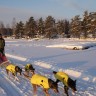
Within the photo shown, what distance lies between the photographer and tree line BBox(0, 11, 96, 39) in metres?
69.0

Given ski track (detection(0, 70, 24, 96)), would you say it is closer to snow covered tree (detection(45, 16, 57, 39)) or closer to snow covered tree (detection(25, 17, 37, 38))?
snow covered tree (detection(45, 16, 57, 39))

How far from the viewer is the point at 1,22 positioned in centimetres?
14812

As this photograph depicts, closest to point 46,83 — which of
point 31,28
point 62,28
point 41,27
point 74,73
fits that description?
point 74,73

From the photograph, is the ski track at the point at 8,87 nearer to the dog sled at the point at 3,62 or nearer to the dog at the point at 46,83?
the dog at the point at 46,83

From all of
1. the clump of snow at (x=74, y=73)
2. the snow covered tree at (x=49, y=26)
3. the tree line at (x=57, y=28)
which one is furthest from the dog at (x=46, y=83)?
the snow covered tree at (x=49, y=26)

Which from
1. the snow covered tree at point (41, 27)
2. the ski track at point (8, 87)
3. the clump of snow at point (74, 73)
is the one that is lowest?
the clump of snow at point (74, 73)

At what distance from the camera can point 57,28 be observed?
9381 centimetres

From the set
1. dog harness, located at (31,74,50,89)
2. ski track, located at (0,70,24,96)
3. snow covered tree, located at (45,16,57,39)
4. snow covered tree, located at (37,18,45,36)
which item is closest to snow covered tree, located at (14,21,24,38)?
snow covered tree, located at (37,18,45,36)

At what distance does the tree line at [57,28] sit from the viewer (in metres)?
69.0

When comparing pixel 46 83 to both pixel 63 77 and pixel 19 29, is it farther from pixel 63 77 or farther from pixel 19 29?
pixel 19 29

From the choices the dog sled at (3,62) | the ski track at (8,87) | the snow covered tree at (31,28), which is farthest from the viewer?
the snow covered tree at (31,28)

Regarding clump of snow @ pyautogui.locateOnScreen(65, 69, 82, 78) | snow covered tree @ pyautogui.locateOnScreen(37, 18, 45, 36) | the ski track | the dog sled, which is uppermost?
snow covered tree @ pyautogui.locateOnScreen(37, 18, 45, 36)

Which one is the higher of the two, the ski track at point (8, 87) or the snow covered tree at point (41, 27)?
the snow covered tree at point (41, 27)

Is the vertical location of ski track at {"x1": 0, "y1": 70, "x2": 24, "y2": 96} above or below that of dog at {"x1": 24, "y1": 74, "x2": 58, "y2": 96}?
below
